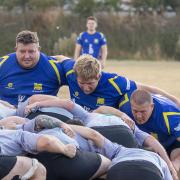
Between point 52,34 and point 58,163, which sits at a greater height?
point 58,163

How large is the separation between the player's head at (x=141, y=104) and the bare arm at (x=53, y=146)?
3.78ft

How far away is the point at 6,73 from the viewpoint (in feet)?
20.9

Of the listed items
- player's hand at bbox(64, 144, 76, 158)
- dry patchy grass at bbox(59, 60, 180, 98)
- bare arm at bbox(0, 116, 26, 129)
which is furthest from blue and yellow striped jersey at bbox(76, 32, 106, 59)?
player's hand at bbox(64, 144, 76, 158)

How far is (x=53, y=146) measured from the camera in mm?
3988

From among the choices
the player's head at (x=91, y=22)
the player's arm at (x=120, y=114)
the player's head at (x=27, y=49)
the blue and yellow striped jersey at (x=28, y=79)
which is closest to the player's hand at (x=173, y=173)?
the player's arm at (x=120, y=114)

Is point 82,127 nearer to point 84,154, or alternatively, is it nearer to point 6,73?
point 84,154

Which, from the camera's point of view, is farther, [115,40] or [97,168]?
[115,40]

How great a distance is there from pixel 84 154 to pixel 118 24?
24806 mm

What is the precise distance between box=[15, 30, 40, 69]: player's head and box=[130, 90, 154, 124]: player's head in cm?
156

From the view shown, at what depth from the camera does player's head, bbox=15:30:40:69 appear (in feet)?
20.2

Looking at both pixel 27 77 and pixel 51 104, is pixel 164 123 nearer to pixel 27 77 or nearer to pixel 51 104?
pixel 51 104

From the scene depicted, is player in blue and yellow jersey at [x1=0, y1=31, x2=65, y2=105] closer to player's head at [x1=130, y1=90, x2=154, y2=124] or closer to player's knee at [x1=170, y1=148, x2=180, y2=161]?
player's head at [x1=130, y1=90, x2=154, y2=124]

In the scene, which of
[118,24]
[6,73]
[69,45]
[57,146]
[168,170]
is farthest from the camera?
[118,24]

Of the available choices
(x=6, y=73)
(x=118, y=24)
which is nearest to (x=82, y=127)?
(x=6, y=73)
